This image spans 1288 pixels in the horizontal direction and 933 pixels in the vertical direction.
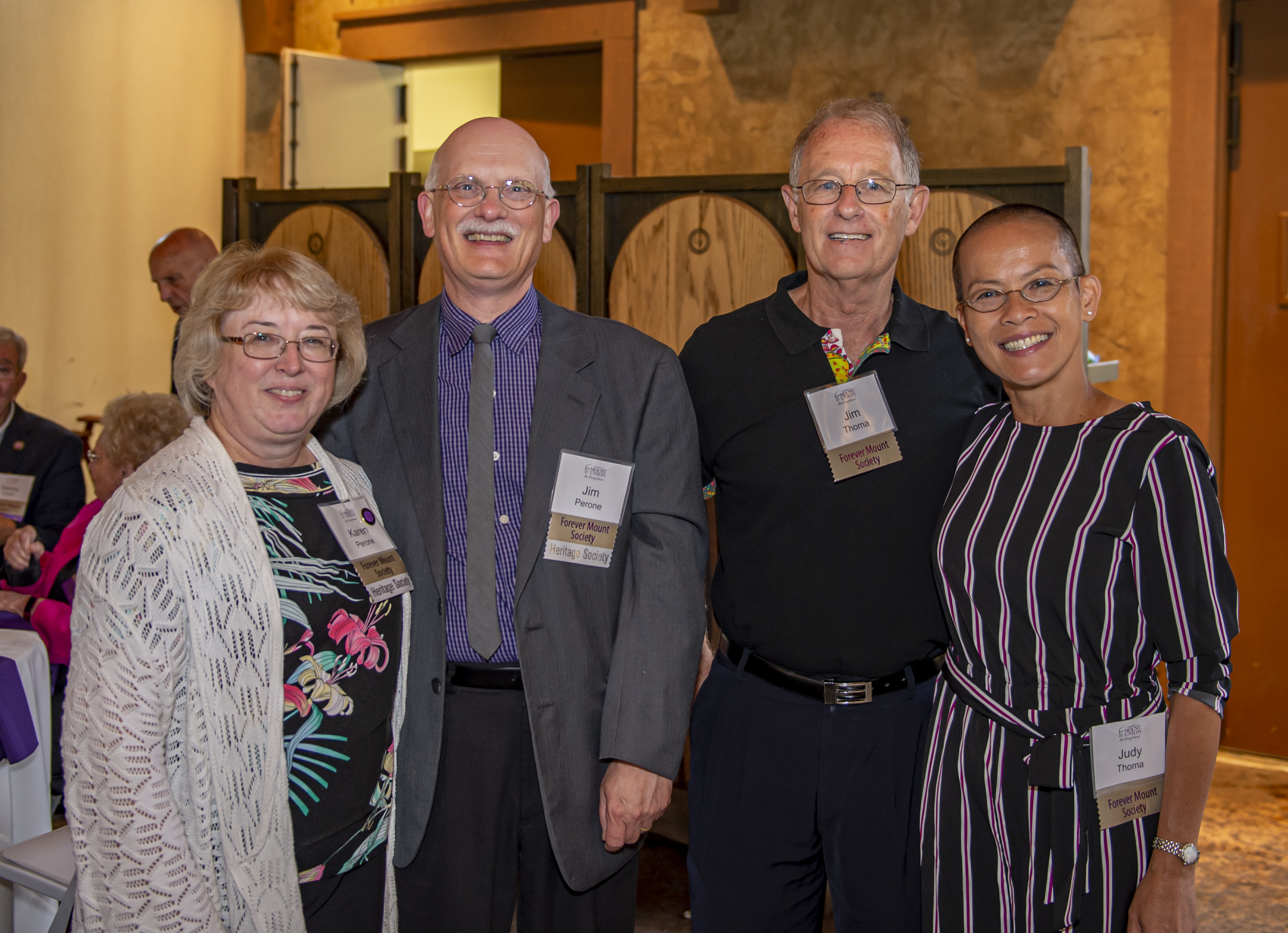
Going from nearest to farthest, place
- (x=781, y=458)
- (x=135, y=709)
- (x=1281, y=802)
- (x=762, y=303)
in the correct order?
(x=135, y=709)
(x=781, y=458)
(x=762, y=303)
(x=1281, y=802)

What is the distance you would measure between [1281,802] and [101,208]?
19.7 feet

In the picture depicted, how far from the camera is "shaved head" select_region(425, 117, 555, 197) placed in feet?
6.03

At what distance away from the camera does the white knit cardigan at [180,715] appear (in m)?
1.40

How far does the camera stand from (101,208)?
219 inches

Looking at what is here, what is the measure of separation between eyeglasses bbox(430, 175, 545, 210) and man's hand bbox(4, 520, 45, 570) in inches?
89.7

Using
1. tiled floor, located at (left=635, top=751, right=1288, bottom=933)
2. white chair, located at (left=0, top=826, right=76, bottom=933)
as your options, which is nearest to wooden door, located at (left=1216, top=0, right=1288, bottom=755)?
tiled floor, located at (left=635, top=751, right=1288, bottom=933)

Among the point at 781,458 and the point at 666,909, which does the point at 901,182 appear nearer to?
the point at 781,458

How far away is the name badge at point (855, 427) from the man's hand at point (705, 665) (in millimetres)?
432

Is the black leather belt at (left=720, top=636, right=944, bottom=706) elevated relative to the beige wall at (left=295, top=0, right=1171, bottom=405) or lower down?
lower down

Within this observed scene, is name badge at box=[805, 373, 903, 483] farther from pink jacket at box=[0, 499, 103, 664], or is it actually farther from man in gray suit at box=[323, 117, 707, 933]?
pink jacket at box=[0, 499, 103, 664]

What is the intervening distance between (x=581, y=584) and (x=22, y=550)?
2.43 metres

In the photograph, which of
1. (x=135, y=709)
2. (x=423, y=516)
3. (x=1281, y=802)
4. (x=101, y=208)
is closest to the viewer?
(x=135, y=709)

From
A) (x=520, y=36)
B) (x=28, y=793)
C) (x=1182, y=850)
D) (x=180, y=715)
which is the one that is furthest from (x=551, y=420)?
(x=520, y=36)

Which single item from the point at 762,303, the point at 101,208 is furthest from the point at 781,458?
the point at 101,208
